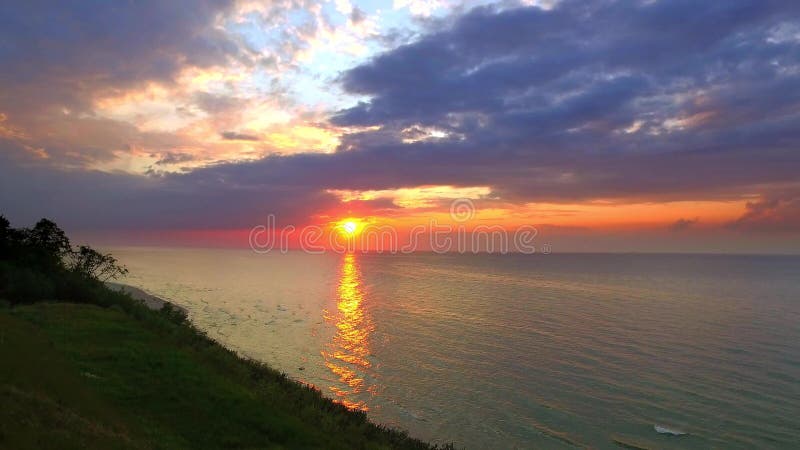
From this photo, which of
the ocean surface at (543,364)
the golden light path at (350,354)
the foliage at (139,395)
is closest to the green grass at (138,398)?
the foliage at (139,395)

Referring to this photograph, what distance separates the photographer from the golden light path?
4200cm

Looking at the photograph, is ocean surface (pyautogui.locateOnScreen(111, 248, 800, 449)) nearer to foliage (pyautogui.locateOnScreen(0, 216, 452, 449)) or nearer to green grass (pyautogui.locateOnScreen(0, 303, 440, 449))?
foliage (pyautogui.locateOnScreen(0, 216, 452, 449))

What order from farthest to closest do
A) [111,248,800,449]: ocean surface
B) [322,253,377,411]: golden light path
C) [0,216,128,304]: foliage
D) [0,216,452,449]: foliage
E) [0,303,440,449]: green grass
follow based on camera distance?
[0,216,128,304]: foliage → [322,253,377,411]: golden light path → [111,248,800,449]: ocean surface → [0,216,452,449]: foliage → [0,303,440,449]: green grass

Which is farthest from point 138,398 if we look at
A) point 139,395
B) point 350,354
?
point 350,354

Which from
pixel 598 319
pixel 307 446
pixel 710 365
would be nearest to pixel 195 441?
pixel 307 446

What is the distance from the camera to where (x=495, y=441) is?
33.0 m

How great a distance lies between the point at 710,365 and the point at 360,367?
39240 millimetres

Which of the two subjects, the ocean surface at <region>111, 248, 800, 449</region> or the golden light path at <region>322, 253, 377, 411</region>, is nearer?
the ocean surface at <region>111, 248, 800, 449</region>

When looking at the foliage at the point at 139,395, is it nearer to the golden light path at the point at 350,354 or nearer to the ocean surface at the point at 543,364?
the golden light path at the point at 350,354

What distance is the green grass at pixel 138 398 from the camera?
14.7 metres

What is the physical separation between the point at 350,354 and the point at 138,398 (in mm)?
35422

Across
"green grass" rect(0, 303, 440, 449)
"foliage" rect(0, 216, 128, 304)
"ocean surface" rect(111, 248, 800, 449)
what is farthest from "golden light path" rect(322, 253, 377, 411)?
"foliage" rect(0, 216, 128, 304)

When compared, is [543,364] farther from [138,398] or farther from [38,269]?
[38,269]

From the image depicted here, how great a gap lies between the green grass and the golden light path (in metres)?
7.48
